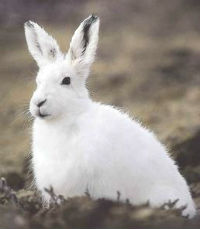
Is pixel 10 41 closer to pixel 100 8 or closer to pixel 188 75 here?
pixel 100 8

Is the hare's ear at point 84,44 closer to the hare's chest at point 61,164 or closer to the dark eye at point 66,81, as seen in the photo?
the dark eye at point 66,81

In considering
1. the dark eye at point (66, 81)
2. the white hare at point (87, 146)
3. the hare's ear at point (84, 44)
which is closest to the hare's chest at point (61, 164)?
the white hare at point (87, 146)

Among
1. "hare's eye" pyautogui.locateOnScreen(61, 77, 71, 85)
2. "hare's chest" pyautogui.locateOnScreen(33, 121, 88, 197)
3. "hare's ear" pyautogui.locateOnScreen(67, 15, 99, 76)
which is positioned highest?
"hare's ear" pyautogui.locateOnScreen(67, 15, 99, 76)

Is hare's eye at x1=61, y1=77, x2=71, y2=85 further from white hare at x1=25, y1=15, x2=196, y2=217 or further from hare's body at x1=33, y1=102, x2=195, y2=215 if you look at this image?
hare's body at x1=33, y1=102, x2=195, y2=215

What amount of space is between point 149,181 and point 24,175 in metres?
1.24

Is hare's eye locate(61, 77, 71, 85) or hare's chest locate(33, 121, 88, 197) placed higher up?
hare's eye locate(61, 77, 71, 85)

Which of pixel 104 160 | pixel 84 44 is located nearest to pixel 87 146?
pixel 104 160

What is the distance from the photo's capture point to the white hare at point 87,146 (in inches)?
128

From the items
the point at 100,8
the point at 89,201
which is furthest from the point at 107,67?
the point at 89,201

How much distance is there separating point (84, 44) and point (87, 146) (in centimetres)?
46

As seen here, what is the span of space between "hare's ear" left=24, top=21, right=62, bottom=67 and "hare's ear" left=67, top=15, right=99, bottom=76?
0.09 m

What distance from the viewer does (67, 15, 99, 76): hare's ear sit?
343 centimetres

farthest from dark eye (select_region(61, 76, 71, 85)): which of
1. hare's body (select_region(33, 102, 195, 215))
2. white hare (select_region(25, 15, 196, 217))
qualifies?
hare's body (select_region(33, 102, 195, 215))

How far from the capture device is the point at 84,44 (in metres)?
3.47
